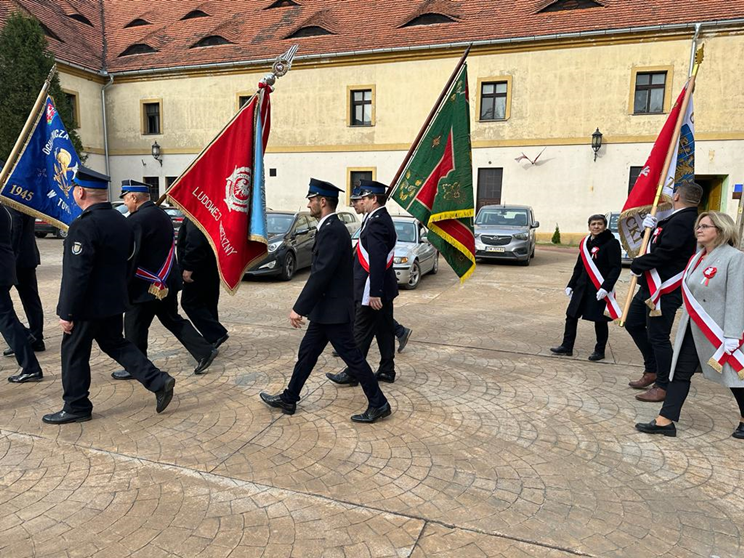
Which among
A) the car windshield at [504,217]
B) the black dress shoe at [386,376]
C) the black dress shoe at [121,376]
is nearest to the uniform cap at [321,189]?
the black dress shoe at [386,376]

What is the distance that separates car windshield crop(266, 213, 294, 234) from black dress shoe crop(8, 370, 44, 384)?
23.0 feet

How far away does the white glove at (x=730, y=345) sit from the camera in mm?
3566

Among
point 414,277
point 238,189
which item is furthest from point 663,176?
point 414,277

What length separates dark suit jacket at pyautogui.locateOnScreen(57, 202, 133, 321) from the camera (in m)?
3.73

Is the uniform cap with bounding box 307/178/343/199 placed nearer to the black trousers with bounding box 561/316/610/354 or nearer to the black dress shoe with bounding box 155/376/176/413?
the black dress shoe with bounding box 155/376/176/413

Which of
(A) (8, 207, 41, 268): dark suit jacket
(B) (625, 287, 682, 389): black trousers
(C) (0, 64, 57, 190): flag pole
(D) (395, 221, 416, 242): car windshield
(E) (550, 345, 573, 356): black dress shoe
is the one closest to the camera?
(B) (625, 287, 682, 389): black trousers

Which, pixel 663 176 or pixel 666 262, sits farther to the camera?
pixel 663 176

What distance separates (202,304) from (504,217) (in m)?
11.5

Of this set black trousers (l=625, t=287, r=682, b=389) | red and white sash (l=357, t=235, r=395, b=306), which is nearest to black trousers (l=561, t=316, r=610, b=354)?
black trousers (l=625, t=287, r=682, b=389)

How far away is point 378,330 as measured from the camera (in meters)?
5.03

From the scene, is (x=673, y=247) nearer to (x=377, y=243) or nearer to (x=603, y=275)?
(x=603, y=275)

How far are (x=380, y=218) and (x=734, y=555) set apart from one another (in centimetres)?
320

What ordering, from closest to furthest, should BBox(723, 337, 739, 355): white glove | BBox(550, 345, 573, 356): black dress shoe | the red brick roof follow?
BBox(723, 337, 739, 355): white glove
BBox(550, 345, 573, 356): black dress shoe
the red brick roof

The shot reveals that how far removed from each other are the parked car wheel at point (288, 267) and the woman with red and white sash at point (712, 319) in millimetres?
8323
